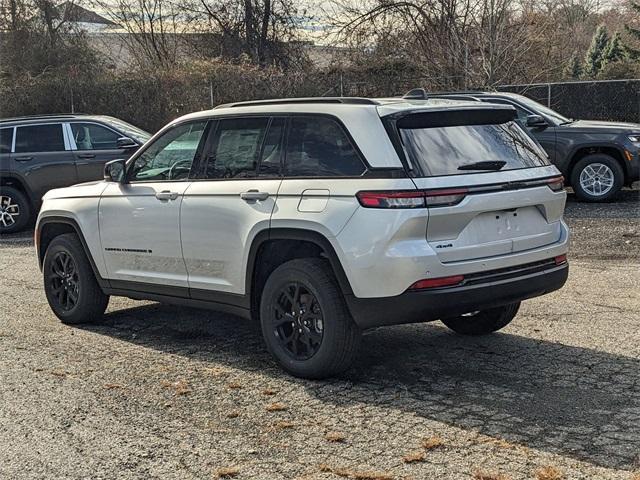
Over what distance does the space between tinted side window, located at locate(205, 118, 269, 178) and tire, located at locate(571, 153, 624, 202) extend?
8.54 m

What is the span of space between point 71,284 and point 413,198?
3.65 metres

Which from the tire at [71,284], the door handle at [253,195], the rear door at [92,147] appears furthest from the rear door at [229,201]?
the rear door at [92,147]

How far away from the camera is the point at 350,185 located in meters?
5.26

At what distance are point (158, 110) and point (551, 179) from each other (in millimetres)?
17019

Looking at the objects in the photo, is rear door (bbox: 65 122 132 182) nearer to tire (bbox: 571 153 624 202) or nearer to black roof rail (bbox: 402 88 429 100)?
tire (bbox: 571 153 624 202)

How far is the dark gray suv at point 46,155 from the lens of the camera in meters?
14.0

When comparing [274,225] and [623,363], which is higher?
[274,225]

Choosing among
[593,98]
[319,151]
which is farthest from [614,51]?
[319,151]

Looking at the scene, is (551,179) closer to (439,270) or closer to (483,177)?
(483,177)

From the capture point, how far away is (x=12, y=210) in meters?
14.0

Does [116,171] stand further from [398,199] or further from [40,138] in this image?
[40,138]

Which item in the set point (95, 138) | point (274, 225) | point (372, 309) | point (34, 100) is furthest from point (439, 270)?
point (34, 100)

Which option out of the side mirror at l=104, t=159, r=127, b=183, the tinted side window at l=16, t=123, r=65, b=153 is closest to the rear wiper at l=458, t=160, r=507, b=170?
the side mirror at l=104, t=159, r=127, b=183

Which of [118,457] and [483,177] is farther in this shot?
[483,177]
